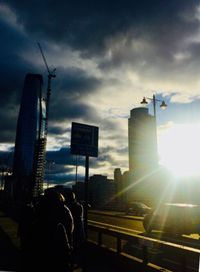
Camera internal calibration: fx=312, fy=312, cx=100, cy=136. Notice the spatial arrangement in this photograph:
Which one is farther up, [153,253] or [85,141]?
[85,141]

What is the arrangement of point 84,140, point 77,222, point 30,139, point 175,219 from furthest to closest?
point 30,139 → point 175,219 → point 77,222 → point 84,140

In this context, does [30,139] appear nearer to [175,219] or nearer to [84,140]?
[175,219]

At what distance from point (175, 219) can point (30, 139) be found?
14260 centimetres

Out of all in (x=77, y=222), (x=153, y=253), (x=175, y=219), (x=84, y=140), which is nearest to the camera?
(x=84, y=140)

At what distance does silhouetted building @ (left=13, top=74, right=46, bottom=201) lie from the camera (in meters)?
153

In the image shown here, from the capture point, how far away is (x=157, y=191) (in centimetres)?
13600

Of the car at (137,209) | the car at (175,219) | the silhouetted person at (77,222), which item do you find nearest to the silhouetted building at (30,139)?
the car at (137,209)

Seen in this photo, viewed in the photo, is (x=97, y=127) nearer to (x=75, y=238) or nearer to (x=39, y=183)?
(x=75, y=238)

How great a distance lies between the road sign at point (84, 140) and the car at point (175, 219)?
977 centimetres

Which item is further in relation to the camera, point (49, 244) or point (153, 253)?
point (153, 253)

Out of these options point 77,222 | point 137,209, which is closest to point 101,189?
point 137,209

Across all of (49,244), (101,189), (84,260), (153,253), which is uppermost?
(101,189)

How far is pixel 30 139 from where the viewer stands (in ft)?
503

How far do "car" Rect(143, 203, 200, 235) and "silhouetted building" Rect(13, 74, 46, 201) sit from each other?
456 feet
